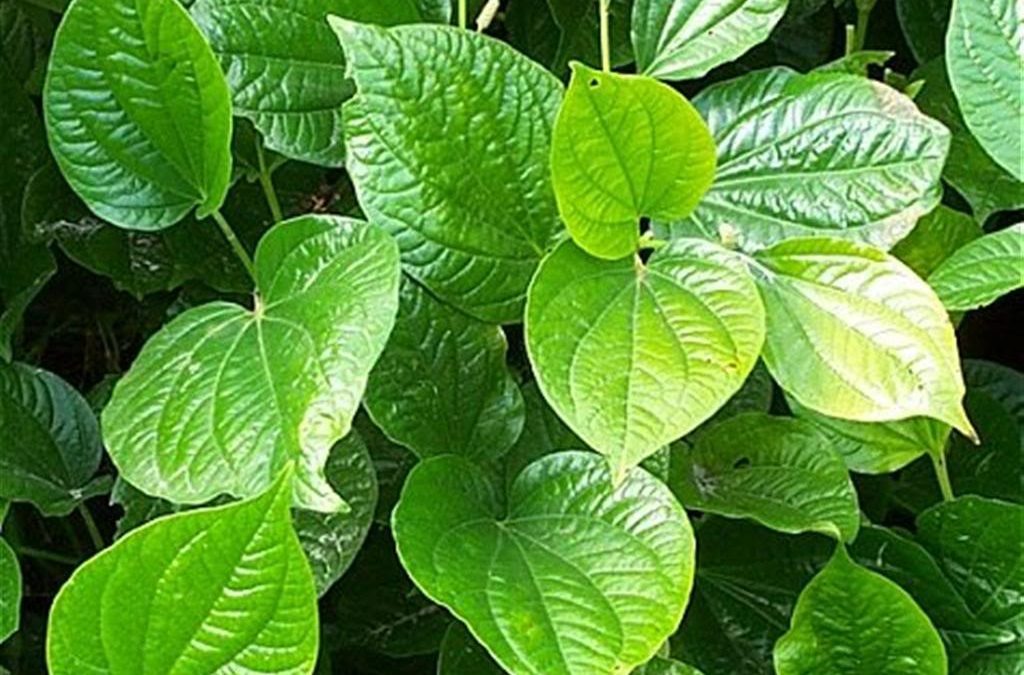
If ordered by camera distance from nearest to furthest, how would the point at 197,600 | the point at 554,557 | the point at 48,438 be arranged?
the point at 197,600
the point at 554,557
the point at 48,438

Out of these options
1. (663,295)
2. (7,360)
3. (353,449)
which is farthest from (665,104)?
(7,360)

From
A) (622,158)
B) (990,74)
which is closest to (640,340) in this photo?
(622,158)

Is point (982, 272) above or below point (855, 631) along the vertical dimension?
above

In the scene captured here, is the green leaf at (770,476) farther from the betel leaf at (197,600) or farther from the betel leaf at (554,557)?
Result: the betel leaf at (197,600)

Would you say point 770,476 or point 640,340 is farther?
point 770,476

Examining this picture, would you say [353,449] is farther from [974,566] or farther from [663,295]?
[974,566]

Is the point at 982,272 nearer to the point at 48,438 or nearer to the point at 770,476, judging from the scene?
the point at 770,476
